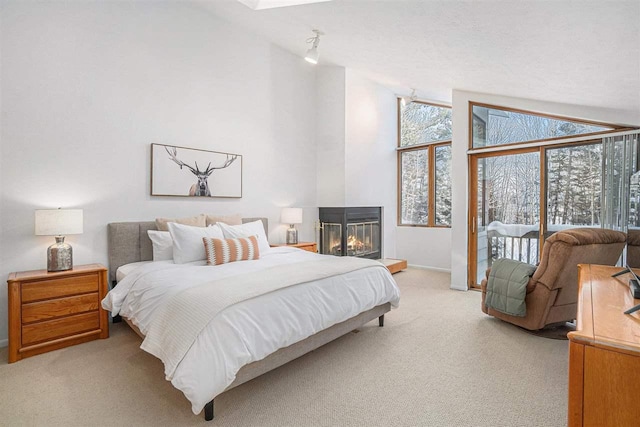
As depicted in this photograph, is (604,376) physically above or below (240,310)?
above

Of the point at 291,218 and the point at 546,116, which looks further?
the point at 291,218

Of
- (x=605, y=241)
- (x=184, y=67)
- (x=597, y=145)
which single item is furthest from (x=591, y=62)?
(x=184, y=67)

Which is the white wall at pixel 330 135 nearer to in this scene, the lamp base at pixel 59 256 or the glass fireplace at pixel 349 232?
the glass fireplace at pixel 349 232

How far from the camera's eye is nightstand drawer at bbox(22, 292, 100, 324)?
8.45 ft

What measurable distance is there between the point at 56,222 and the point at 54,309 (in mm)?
727

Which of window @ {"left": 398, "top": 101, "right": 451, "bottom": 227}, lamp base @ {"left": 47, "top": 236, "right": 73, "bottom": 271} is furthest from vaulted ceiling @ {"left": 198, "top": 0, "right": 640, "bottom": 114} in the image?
lamp base @ {"left": 47, "top": 236, "right": 73, "bottom": 271}

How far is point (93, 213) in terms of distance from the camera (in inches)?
128

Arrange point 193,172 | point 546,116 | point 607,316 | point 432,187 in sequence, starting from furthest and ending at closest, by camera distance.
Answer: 1. point 432,187
2. point 546,116
3. point 193,172
4. point 607,316

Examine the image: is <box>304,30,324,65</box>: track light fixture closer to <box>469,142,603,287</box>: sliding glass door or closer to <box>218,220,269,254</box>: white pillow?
<box>218,220,269,254</box>: white pillow

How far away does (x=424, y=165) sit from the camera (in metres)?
6.22

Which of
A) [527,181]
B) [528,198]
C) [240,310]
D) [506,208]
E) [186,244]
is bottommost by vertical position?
[240,310]

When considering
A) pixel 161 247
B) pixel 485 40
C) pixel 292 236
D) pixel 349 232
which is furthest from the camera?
pixel 349 232

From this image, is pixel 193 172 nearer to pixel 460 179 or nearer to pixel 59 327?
pixel 59 327

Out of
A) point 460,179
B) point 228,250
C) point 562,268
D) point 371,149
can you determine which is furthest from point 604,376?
point 371,149
